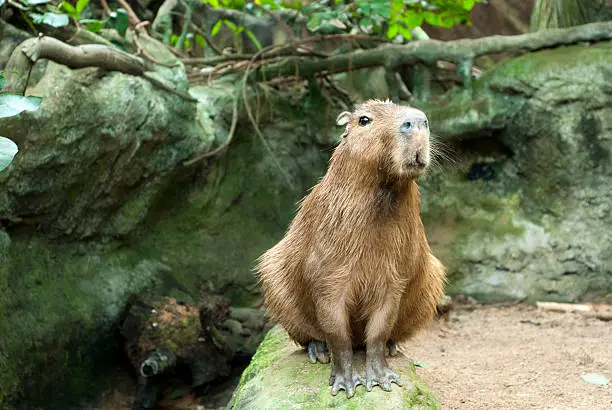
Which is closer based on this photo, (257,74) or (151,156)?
(151,156)

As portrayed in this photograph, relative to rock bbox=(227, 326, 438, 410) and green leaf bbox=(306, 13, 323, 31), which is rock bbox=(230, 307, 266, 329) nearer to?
rock bbox=(227, 326, 438, 410)

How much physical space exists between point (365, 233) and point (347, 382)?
668 mm

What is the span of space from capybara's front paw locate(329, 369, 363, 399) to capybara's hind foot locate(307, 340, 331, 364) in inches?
11.9

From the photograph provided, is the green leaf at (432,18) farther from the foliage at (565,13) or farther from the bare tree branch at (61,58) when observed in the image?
the bare tree branch at (61,58)

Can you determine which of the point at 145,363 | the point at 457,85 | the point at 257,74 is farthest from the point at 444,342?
the point at 257,74

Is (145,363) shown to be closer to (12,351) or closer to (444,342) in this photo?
(12,351)

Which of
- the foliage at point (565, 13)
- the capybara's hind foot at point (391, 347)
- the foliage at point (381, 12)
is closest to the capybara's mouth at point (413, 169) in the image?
the capybara's hind foot at point (391, 347)

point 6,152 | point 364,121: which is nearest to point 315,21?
point 364,121

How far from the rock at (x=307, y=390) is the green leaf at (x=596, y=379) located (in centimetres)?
119

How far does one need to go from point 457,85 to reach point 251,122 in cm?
200

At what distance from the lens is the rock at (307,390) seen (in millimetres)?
2961

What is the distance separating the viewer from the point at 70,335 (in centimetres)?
485

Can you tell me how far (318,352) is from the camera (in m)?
3.40

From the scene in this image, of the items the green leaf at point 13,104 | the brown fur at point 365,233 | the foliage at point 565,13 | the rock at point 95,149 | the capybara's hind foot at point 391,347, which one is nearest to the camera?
the green leaf at point 13,104
